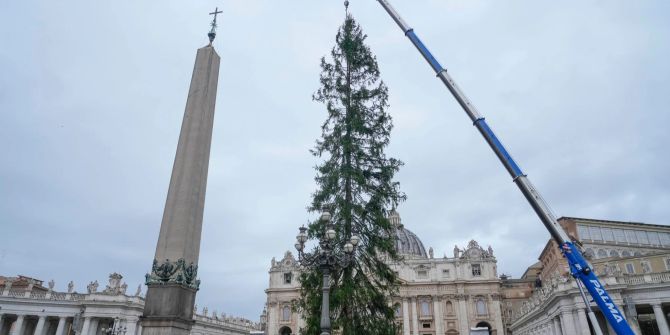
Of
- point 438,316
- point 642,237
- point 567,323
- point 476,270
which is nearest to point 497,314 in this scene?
point 476,270

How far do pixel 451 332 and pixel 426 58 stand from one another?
5034cm

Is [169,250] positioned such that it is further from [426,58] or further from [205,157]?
[426,58]

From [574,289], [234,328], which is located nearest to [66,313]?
[234,328]

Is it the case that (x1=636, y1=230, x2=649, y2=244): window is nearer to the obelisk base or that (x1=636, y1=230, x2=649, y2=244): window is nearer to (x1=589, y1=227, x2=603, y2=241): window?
(x1=589, y1=227, x2=603, y2=241): window

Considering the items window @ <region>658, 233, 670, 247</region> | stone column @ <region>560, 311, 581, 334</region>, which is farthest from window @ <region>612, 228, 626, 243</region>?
stone column @ <region>560, 311, 581, 334</region>

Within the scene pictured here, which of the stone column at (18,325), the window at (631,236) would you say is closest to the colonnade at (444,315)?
the window at (631,236)

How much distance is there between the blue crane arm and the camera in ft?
46.2

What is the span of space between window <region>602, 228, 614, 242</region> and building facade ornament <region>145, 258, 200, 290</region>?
4252 cm

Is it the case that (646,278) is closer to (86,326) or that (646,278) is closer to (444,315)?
(444,315)

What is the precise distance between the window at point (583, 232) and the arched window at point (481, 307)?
24.0 m

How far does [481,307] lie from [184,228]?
59335 millimetres

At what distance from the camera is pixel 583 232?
40844 mm

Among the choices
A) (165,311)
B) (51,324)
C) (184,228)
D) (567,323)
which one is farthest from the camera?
(51,324)

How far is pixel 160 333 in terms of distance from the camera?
9172 mm
